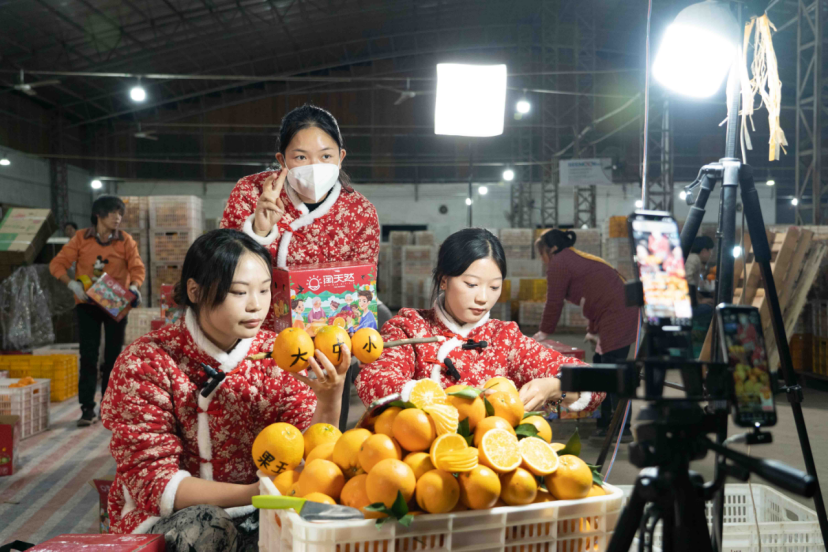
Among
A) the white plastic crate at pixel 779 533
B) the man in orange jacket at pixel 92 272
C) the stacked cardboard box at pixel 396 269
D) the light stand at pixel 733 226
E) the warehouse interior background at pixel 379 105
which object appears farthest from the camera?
the stacked cardboard box at pixel 396 269

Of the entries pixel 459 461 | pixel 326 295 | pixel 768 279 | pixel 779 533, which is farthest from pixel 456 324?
pixel 779 533

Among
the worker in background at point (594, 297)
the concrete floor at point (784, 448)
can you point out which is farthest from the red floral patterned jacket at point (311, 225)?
the worker in background at point (594, 297)

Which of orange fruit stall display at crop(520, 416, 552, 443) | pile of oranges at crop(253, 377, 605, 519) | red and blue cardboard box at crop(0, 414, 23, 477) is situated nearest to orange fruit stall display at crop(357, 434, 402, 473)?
pile of oranges at crop(253, 377, 605, 519)

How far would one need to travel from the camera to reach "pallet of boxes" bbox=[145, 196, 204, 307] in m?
8.17

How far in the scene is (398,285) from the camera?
15078 millimetres

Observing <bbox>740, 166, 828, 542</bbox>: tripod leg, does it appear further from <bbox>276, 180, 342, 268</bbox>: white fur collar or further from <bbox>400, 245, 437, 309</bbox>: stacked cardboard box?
<bbox>400, 245, 437, 309</bbox>: stacked cardboard box

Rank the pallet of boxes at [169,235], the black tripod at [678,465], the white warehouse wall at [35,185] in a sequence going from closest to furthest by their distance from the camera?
the black tripod at [678,465] → the pallet of boxes at [169,235] → the white warehouse wall at [35,185]

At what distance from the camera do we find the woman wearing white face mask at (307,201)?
2.10 m

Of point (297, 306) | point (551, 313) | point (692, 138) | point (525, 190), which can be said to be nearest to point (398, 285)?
point (525, 190)

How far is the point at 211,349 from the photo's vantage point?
5.32 feet

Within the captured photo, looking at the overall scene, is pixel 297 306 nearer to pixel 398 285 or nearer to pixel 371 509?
pixel 371 509

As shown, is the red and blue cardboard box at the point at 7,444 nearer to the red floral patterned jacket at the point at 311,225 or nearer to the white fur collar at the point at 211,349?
the red floral patterned jacket at the point at 311,225

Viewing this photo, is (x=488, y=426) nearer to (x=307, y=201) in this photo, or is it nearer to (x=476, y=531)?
(x=476, y=531)

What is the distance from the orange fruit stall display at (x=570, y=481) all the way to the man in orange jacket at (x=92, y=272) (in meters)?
4.50
